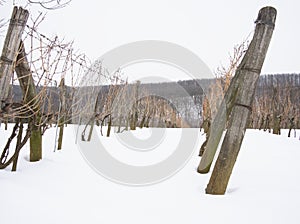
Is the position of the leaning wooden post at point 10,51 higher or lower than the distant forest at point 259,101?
lower

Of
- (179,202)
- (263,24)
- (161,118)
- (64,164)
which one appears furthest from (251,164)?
(161,118)

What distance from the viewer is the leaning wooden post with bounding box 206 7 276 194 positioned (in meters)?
2.05

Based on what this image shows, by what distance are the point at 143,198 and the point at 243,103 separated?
1142 millimetres

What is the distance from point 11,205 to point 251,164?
2443 millimetres

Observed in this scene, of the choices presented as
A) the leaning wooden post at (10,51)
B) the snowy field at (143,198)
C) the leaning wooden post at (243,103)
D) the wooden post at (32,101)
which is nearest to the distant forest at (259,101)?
the wooden post at (32,101)

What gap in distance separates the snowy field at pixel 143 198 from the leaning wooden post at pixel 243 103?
0.17m

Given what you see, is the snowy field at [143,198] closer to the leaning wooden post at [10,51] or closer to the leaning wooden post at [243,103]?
the leaning wooden post at [243,103]

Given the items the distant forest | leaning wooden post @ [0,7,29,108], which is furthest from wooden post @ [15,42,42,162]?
the distant forest

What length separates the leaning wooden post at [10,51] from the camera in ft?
5.88

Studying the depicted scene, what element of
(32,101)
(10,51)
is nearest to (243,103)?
(10,51)

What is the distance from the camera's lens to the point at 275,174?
2.38 meters

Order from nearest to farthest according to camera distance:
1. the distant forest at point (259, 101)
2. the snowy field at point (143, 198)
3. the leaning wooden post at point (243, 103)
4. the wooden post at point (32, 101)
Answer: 1. the snowy field at point (143, 198)
2. the leaning wooden post at point (243, 103)
3. the wooden post at point (32, 101)
4. the distant forest at point (259, 101)

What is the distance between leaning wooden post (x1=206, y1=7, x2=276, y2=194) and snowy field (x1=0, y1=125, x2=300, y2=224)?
0.55 ft

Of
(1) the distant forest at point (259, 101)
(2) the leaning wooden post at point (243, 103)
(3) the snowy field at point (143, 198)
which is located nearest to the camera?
(3) the snowy field at point (143, 198)
